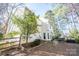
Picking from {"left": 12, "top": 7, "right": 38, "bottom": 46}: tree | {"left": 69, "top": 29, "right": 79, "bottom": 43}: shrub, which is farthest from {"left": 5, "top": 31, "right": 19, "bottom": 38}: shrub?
{"left": 69, "top": 29, "right": 79, "bottom": 43}: shrub

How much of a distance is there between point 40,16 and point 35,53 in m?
0.31

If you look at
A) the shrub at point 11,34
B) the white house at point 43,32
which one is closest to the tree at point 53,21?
the white house at point 43,32

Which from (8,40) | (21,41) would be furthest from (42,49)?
(8,40)

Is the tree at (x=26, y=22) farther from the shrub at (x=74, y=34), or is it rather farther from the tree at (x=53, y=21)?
the shrub at (x=74, y=34)

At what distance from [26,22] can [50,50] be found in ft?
1.01

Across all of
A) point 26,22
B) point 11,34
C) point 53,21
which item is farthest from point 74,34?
point 11,34

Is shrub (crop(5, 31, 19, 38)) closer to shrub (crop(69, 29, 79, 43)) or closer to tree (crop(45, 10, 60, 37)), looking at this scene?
tree (crop(45, 10, 60, 37))

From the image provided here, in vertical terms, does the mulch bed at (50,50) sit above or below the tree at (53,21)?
below

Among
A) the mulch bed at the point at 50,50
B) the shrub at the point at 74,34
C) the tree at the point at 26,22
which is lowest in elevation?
the mulch bed at the point at 50,50

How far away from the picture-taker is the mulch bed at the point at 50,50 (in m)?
1.36

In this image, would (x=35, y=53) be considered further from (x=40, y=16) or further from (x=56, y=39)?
(x=40, y=16)

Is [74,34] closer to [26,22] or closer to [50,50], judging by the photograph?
[50,50]

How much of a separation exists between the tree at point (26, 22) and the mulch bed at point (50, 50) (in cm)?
12

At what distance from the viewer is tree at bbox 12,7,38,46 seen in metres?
1.39
